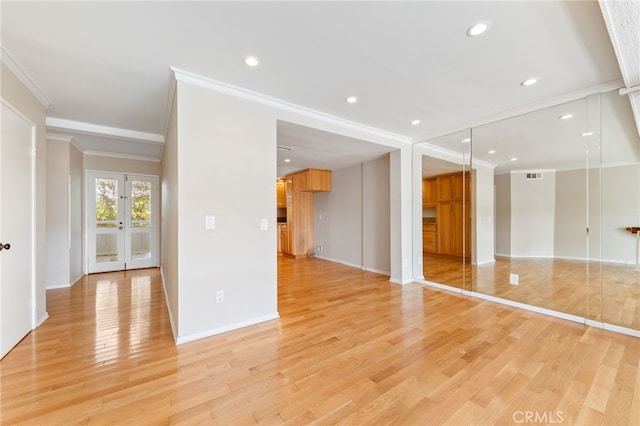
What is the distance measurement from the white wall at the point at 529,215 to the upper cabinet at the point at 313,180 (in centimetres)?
387

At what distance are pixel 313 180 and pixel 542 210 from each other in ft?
14.7

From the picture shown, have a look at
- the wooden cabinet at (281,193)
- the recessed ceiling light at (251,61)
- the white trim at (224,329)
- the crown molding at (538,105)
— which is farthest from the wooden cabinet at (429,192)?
the wooden cabinet at (281,193)

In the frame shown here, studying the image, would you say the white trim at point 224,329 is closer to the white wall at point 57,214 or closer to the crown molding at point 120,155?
the white wall at point 57,214

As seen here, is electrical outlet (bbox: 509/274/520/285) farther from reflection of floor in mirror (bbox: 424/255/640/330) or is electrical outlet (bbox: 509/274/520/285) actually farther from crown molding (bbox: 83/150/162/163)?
crown molding (bbox: 83/150/162/163)

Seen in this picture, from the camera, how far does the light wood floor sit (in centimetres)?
153

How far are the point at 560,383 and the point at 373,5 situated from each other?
2.96 metres

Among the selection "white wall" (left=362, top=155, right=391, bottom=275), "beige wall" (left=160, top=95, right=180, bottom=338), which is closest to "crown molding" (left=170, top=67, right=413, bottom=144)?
"beige wall" (left=160, top=95, right=180, bottom=338)

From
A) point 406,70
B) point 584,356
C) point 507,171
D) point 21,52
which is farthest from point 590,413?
point 21,52

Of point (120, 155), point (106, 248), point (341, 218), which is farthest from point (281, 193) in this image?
point (106, 248)

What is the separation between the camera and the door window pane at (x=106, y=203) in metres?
5.14

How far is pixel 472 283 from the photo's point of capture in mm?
3922

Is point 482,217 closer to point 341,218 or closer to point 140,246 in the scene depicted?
point 341,218

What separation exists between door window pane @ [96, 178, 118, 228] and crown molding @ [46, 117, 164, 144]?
72.9 inches

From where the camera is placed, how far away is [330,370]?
6.42 feet
